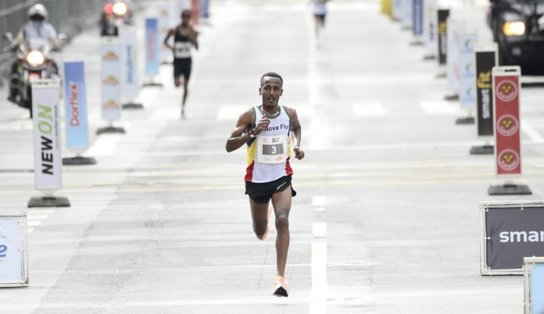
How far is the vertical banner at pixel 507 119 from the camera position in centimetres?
1967

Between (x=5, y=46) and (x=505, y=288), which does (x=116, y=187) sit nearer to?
→ (x=505, y=288)

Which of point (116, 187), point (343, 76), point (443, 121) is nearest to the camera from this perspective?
point (116, 187)

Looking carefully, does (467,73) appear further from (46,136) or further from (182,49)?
(46,136)

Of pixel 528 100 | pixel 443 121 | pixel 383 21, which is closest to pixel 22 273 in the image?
pixel 443 121

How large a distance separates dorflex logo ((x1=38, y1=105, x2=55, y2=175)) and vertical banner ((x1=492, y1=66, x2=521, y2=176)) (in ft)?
16.2

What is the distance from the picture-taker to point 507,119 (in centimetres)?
1997

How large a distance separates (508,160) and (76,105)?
664cm

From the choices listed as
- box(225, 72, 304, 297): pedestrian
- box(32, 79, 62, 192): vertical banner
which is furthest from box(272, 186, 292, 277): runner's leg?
box(32, 79, 62, 192): vertical banner

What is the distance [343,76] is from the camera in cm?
3847

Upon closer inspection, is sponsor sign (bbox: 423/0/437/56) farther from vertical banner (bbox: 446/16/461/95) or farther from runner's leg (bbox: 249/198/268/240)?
runner's leg (bbox: 249/198/268/240)

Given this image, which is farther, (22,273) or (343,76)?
(343,76)

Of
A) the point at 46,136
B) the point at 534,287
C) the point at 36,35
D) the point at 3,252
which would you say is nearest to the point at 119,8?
the point at 36,35

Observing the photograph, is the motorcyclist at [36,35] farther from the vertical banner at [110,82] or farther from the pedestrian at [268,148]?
the pedestrian at [268,148]

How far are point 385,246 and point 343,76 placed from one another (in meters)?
21.6
